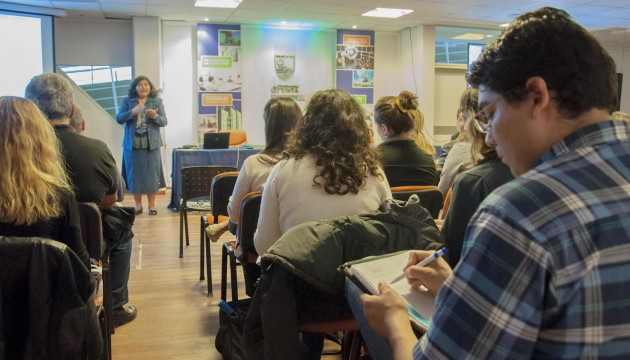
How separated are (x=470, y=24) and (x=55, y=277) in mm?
8393

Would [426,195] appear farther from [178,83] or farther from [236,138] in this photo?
[178,83]

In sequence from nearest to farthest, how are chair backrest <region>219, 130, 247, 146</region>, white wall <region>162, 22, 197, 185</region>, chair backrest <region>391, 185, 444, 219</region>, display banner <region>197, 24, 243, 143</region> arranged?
1. chair backrest <region>391, 185, 444, 219</region>
2. chair backrest <region>219, 130, 247, 146</region>
3. display banner <region>197, 24, 243, 143</region>
4. white wall <region>162, 22, 197, 185</region>

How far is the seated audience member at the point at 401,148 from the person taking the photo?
275 centimetres

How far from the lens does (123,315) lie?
3.05 meters

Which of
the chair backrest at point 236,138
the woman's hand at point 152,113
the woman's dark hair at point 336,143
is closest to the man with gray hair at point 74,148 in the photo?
the woman's dark hair at point 336,143

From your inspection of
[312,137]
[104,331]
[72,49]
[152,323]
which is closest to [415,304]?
[312,137]

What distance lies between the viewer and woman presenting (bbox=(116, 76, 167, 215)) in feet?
20.3

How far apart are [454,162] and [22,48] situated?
6228 millimetres

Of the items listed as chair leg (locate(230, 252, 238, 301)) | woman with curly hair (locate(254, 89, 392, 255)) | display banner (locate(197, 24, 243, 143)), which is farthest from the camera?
display banner (locate(197, 24, 243, 143))

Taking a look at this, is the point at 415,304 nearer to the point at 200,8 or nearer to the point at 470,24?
the point at 200,8

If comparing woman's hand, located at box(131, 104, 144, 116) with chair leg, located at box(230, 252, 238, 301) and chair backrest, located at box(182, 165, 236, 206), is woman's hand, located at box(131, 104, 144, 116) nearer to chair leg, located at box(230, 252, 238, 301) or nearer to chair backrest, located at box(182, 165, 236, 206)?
chair backrest, located at box(182, 165, 236, 206)

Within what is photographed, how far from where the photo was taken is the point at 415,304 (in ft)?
3.49

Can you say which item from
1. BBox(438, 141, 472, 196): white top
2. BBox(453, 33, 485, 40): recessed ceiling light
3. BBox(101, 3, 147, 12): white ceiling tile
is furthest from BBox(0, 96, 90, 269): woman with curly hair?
BBox(453, 33, 485, 40): recessed ceiling light

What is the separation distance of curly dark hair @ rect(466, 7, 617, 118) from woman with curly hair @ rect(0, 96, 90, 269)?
5.09ft
